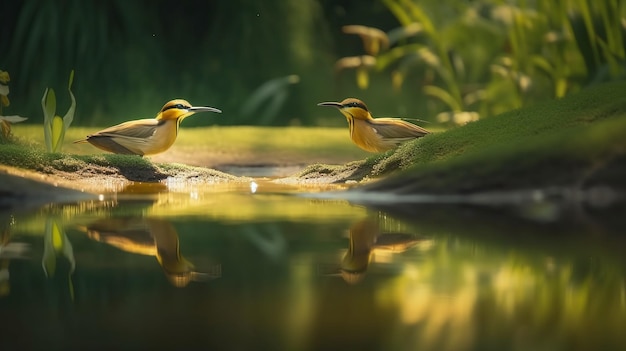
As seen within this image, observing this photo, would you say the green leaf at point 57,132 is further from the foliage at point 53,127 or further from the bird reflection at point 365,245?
the bird reflection at point 365,245

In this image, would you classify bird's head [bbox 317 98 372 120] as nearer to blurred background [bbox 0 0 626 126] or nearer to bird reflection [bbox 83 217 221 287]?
blurred background [bbox 0 0 626 126]

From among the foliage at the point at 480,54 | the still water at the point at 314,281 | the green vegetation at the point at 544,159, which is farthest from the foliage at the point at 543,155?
the foliage at the point at 480,54

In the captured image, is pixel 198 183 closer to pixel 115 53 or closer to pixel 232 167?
pixel 232 167

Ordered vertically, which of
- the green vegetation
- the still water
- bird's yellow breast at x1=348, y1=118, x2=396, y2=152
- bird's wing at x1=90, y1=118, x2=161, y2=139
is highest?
bird's wing at x1=90, y1=118, x2=161, y2=139

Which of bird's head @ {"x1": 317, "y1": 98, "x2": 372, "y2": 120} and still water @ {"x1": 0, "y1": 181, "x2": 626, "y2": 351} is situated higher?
bird's head @ {"x1": 317, "y1": 98, "x2": 372, "y2": 120}

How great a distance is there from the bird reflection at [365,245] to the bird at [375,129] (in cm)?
200

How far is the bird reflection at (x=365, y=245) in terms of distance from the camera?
74.6 inches

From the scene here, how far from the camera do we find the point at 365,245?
227cm

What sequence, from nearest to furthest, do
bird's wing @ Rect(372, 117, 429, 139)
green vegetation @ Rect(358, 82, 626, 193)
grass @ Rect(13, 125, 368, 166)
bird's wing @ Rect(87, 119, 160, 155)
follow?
green vegetation @ Rect(358, 82, 626, 193)
bird's wing @ Rect(372, 117, 429, 139)
bird's wing @ Rect(87, 119, 160, 155)
grass @ Rect(13, 125, 368, 166)

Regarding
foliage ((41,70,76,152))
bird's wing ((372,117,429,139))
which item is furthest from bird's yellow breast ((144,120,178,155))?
bird's wing ((372,117,429,139))

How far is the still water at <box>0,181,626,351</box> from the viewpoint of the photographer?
138 centimetres

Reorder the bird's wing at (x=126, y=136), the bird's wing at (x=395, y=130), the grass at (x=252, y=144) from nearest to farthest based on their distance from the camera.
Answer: the bird's wing at (x=395, y=130), the bird's wing at (x=126, y=136), the grass at (x=252, y=144)

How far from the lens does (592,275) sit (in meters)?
1.86

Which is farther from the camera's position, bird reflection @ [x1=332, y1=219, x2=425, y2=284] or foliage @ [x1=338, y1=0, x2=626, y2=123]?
foliage @ [x1=338, y1=0, x2=626, y2=123]
